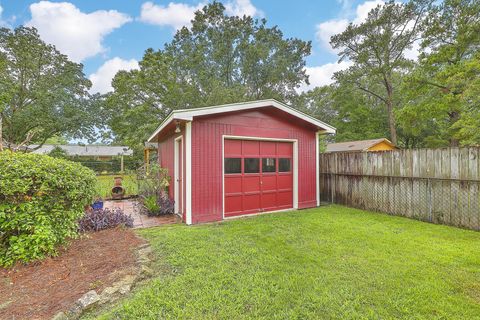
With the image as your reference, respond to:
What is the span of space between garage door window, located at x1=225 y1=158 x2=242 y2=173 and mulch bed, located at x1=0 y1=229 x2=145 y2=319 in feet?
9.82

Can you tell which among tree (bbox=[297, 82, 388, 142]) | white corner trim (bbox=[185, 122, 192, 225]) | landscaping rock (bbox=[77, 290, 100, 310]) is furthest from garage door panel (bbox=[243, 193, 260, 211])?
tree (bbox=[297, 82, 388, 142])

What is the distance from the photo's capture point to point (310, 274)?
3.14 meters

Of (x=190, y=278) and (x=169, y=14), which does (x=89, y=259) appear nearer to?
(x=190, y=278)

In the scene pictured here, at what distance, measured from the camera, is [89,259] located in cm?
359

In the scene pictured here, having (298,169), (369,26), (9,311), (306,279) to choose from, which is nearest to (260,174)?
(298,169)

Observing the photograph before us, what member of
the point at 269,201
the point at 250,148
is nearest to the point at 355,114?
the point at 269,201

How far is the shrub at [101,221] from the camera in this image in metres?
5.11

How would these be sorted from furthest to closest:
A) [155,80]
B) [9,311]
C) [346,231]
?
[155,80] → [346,231] → [9,311]

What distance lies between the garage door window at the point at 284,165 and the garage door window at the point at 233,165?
1.47 m

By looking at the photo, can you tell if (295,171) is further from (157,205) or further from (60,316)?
(60,316)

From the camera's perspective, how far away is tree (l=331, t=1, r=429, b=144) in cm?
1484

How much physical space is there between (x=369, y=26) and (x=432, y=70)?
5.41 meters

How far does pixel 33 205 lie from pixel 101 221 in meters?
2.08

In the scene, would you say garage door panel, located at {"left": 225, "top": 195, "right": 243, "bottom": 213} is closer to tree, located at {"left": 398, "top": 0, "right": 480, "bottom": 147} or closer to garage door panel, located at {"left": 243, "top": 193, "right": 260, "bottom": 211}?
garage door panel, located at {"left": 243, "top": 193, "right": 260, "bottom": 211}
